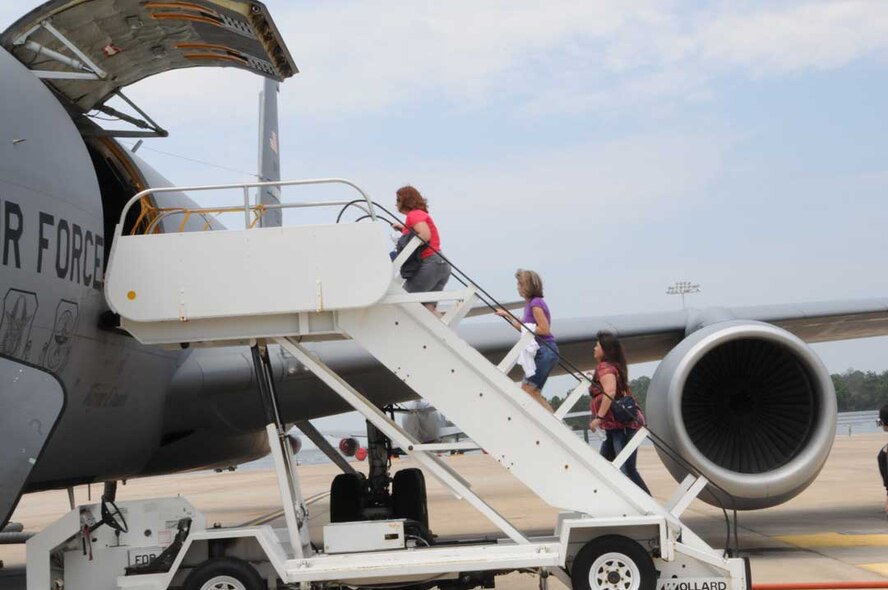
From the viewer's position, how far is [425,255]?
671cm

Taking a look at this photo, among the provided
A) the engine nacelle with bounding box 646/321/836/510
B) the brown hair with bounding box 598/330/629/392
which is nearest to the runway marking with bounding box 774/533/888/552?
the engine nacelle with bounding box 646/321/836/510

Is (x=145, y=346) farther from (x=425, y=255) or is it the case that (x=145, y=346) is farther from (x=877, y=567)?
(x=877, y=567)

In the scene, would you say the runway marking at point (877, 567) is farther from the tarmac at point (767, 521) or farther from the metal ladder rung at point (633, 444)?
the metal ladder rung at point (633, 444)

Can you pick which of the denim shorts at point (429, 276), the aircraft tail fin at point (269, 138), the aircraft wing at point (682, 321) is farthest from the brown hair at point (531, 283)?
the aircraft tail fin at point (269, 138)

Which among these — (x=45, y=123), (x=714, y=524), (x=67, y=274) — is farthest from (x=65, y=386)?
(x=714, y=524)

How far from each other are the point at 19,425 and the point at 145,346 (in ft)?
7.05

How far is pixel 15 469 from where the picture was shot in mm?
5633

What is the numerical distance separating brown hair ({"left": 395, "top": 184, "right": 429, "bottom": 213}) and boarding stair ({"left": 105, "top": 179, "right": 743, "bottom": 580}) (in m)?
0.44

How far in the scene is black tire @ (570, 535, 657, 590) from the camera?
20.3ft

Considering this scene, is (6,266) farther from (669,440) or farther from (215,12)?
(669,440)

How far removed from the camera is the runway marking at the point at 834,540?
9016 millimetres

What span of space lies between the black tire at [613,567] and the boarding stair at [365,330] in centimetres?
12

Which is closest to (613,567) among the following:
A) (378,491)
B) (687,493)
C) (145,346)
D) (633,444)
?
(633,444)

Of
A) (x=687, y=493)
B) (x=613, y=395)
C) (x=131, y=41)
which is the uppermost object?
(x=131, y=41)
